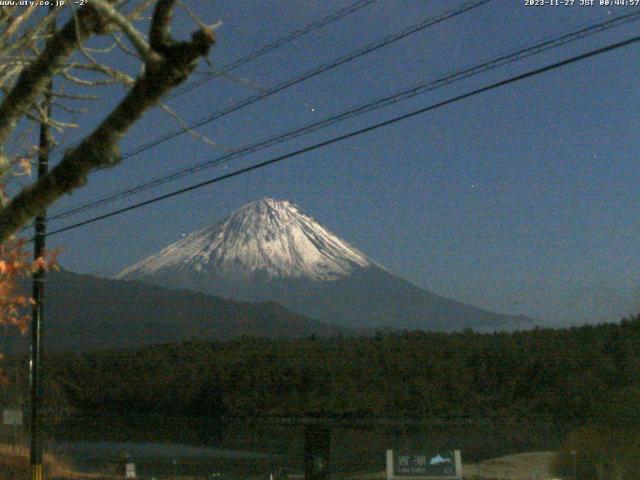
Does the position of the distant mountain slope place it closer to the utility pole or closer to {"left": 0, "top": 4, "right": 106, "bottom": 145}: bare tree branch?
the utility pole

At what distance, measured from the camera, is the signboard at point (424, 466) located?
57.1ft

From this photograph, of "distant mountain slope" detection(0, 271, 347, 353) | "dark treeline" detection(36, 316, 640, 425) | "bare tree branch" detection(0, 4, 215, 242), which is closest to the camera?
"bare tree branch" detection(0, 4, 215, 242)

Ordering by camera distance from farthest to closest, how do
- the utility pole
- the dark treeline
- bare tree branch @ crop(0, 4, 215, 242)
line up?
the dark treeline
the utility pole
bare tree branch @ crop(0, 4, 215, 242)

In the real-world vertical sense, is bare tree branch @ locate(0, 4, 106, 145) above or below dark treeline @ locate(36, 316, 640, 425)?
above

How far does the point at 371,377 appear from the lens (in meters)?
55.3

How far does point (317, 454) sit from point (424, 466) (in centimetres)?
228

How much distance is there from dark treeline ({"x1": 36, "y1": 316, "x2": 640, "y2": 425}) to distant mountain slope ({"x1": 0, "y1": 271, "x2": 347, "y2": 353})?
40.3 m

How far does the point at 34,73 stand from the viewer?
15.8ft

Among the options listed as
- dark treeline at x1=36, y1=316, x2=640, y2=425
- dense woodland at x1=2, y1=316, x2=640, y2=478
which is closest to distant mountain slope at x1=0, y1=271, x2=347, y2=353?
dense woodland at x1=2, y1=316, x2=640, y2=478

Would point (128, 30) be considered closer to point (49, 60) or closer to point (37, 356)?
point (49, 60)

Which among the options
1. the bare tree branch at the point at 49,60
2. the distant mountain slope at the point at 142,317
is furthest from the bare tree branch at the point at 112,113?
the distant mountain slope at the point at 142,317

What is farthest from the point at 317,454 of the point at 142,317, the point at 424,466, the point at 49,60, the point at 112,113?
the point at 142,317

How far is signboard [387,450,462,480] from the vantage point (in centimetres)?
1741

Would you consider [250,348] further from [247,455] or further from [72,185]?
[72,185]
